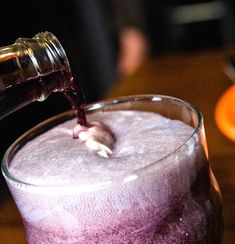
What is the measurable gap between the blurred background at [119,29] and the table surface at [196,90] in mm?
707

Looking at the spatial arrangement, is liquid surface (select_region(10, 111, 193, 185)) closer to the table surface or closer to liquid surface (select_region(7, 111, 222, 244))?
liquid surface (select_region(7, 111, 222, 244))

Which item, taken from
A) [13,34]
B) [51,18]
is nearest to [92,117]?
[13,34]

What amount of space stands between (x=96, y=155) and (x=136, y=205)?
5 cm

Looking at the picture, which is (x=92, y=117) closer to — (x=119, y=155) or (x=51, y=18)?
(x=119, y=155)

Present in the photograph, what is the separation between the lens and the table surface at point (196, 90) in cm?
61

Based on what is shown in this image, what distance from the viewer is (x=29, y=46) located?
425 mm

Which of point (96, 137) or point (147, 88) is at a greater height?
point (96, 137)

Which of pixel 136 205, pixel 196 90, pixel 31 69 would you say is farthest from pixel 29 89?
pixel 196 90

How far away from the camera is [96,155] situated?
1.37ft

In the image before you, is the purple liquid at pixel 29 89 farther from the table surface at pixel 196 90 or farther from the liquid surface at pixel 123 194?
the table surface at pixel 196 90

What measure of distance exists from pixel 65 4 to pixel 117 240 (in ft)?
6.27

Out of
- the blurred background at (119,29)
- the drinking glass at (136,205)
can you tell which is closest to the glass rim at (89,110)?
the drinking glass at (136,205)

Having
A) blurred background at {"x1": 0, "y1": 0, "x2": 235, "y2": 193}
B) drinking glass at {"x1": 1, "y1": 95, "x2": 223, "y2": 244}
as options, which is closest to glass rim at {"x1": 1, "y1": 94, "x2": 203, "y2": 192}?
drinking glass at {"x1": 1, "y1": 95, "x2": 223, "y2": 244}

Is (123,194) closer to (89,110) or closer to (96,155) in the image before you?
(96,155)
